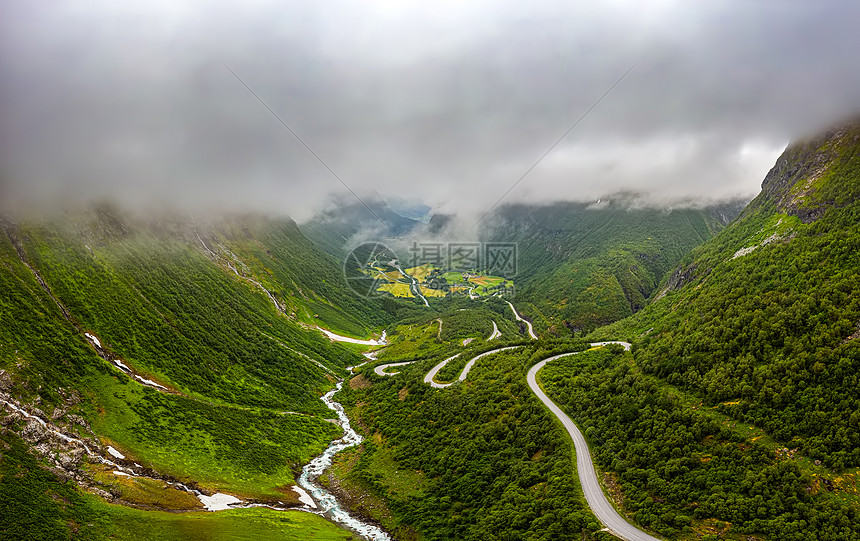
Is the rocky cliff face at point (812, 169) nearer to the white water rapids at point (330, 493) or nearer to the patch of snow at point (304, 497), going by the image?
the white water rapids at point (330, 493)

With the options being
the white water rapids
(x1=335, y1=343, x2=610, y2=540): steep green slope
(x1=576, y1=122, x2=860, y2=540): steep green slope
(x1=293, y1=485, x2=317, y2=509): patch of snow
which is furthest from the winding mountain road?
(x1=293, y1=485, x2=317, y2=509): patch of snow

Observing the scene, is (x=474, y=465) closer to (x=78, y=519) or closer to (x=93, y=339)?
(x=78, y=519)

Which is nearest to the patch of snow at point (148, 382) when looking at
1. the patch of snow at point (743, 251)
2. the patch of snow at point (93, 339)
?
the patch of snow at point (93, 339)

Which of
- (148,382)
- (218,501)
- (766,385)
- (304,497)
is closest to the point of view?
(766,385)

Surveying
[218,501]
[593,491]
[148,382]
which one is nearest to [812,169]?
[593,491]

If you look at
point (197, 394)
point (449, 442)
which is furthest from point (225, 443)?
point (449, 442)

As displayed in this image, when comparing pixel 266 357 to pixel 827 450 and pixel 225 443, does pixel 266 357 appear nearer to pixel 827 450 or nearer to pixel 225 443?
pixel 225 443
